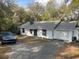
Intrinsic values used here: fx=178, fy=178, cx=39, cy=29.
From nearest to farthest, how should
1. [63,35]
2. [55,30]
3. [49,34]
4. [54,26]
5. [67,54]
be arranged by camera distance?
[67,54] → [63,35] → [55,30] → [54,26] → [49,34]

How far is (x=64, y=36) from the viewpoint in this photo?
33125mm

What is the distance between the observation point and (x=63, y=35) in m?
33.4

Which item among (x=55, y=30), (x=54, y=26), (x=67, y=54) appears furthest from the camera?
(x=54, y=26)

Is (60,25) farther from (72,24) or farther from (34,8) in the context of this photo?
(34,8)

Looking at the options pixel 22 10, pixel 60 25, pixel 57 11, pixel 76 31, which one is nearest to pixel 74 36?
pixel 76 31

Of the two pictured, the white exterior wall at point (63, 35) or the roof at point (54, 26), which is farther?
the roof at point (54, 26)

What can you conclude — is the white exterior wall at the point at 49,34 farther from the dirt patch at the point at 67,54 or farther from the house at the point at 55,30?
the dirt patch at the point at 67,54

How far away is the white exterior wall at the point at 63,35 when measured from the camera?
3231 cm

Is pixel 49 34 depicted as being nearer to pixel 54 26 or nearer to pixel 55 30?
pixel 55 30

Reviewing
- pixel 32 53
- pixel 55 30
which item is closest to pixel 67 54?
pixel 32 53

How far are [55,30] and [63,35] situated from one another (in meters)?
2.10

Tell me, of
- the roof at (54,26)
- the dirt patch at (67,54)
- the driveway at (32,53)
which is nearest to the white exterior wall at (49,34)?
the roof at (54,26)

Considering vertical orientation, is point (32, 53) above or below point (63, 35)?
above

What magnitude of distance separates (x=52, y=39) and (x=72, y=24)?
482 cm
